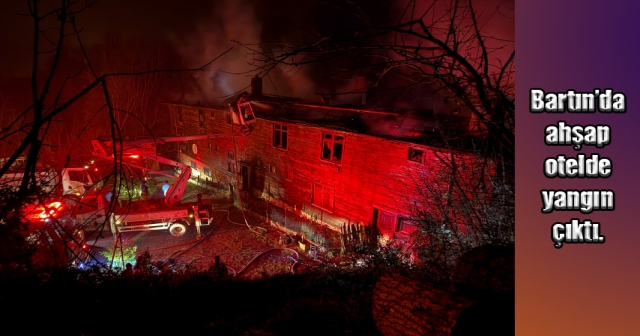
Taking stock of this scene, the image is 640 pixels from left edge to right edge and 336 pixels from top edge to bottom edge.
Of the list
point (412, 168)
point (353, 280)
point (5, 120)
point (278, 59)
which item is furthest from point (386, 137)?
point (5, 120)

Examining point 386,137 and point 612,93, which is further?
point 386,137

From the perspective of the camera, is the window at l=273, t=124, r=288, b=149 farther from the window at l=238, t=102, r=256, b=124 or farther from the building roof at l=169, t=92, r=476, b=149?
the window at l=238, t=102, r=256, b=124

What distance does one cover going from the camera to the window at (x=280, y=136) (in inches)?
718

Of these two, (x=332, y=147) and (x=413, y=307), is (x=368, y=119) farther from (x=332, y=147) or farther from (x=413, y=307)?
(x=413, y=307)

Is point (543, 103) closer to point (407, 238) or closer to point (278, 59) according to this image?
point (278, 59)

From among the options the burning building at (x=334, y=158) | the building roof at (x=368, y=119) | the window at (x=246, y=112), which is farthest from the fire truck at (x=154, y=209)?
the building roof at (x=368, y=119)

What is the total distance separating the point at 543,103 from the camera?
120 inches

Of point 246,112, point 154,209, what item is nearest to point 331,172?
point 246,112

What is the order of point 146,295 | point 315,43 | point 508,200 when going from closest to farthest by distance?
point 315,43
point 146,295
point 508,200

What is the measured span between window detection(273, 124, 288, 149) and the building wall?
0.29 metres

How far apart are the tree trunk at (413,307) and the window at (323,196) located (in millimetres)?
11952

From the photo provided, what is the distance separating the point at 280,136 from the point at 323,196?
433 cm

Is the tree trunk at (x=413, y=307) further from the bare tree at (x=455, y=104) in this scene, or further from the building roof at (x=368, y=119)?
the building roof at (x=368, y=119)

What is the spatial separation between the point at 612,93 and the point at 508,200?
5751 millimetres
